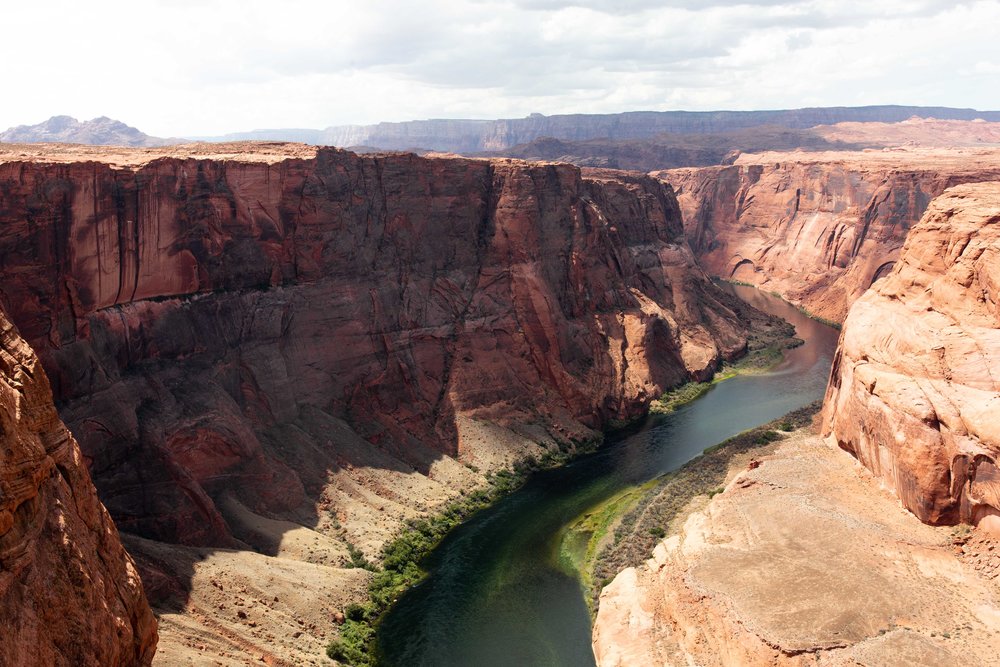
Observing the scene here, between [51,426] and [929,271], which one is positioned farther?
[929,271]

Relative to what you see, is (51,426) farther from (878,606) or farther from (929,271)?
(929,271)

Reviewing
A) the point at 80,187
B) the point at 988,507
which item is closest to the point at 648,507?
the point at 988,507

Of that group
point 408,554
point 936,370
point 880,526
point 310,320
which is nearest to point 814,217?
point 936,370

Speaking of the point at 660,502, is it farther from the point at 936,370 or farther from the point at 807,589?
the point at 936,370

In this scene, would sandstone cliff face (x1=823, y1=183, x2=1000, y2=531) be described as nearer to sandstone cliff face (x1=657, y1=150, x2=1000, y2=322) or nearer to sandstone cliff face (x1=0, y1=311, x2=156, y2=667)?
sandstone cliff face (x1=0, y1=311, x2=156, y2=667)

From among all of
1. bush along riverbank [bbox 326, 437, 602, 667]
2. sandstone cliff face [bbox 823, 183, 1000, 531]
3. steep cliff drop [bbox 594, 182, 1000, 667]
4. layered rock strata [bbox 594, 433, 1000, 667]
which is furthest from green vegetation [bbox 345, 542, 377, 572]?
sandstone cliff face [bbox 823, 183, 1000, 531]

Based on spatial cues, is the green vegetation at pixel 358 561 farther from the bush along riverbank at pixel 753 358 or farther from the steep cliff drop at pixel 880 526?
the bush along riverbank at pixel 753 358
